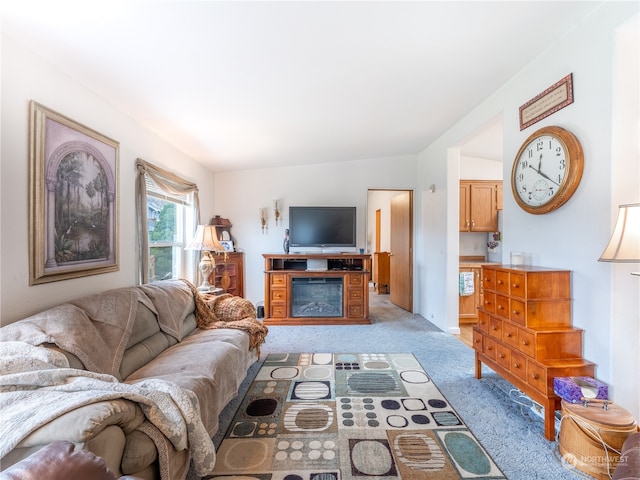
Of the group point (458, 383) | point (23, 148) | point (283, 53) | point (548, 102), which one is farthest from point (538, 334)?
point (23, 148)

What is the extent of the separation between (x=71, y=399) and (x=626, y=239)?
7.77 feet

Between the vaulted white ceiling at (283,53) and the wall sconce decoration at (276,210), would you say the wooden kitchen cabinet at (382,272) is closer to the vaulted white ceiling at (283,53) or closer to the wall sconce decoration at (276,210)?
the wall sconce decoration at (276,210)

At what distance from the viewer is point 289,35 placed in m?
1.67

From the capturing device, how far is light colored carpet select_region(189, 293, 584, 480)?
5.07ft

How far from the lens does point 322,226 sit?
434cm

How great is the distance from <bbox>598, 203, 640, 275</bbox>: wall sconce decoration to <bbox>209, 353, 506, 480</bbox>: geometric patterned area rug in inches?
47.8

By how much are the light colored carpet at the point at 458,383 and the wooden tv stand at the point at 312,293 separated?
17 centimetres

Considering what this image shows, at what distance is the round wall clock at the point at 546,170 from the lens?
1810mm

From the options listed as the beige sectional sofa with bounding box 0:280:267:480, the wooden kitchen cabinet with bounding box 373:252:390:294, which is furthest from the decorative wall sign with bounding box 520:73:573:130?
the wooden kitchen cabinet with bounding box 373:252:390:294

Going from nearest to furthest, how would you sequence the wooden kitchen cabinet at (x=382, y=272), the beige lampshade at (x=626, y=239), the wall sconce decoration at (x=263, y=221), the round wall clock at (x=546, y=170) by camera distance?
the beige lampshade at (x=626, y=239) → the round wall clock at (x=546, y=170) → the wall sconce decoration at (x=263, y=221) → the wooden kitchen cabinet at (x=382, y=272)

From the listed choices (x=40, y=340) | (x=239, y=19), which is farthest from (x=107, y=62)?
(x=40, y=340)

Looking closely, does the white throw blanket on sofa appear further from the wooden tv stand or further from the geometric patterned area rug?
the wooden tv stand

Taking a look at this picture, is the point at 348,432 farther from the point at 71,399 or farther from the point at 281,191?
the point at 281,191

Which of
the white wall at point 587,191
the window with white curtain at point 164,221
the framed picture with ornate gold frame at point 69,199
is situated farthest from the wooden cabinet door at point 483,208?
the framed picture with ornate gold frame at point 69,199
